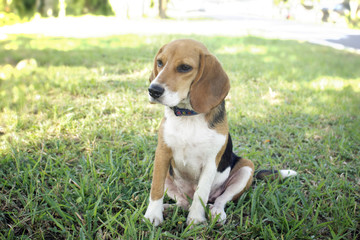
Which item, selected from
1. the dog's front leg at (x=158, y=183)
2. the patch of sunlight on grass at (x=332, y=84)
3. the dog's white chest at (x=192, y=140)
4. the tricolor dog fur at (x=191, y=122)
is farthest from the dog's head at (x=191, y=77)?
the patch of sunlight on grass at (x=332, y=84)

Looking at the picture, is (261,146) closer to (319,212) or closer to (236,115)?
(236,115)

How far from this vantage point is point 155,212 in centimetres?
226

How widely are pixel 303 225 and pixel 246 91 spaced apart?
3927 millimetres

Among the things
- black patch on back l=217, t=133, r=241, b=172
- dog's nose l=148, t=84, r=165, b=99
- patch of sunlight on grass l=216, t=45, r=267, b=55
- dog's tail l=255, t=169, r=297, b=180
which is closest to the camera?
dog's nose l=148, t=84, r=165, b=99

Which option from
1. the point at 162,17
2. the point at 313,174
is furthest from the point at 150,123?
the point at 162,17

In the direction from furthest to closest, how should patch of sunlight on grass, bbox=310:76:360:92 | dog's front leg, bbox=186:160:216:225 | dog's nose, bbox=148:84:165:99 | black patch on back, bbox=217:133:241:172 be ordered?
patch of sunlight on grass, bbox=310:76:360:92 → black patch on back, bbox=217:133:241:172 → dog's front leg, bbox=186:160:216:225 → dog's nose, bbox=148:84:165:99

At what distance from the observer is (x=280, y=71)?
7.47 m

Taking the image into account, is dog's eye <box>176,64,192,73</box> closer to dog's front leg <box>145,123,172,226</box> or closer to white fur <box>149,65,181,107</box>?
white fur <box>149,65,181,107</box>

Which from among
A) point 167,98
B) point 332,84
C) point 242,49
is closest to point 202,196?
point 167,98

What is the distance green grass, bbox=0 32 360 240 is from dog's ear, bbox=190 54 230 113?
1.01 metres

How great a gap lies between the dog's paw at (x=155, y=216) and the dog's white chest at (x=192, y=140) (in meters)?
0.47

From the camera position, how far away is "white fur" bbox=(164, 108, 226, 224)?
2209mm

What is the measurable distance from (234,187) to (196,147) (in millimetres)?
648

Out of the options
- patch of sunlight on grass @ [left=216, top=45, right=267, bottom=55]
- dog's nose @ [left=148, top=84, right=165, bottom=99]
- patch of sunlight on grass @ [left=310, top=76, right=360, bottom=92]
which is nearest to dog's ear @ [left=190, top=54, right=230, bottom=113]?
dog's nose @ [left=148, top=84, right=165, bottom=99]
